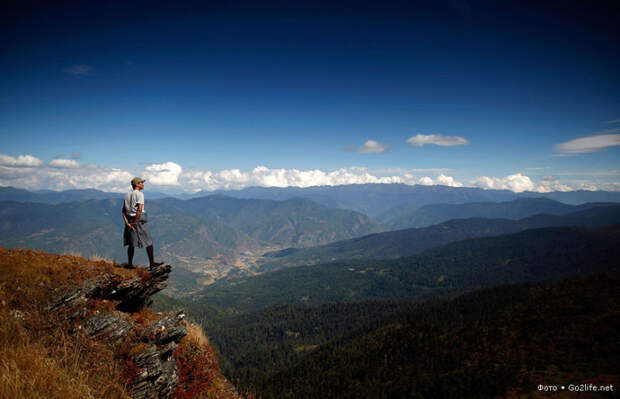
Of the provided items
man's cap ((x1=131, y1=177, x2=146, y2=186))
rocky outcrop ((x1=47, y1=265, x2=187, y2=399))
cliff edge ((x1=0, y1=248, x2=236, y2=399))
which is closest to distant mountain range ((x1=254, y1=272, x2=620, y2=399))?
cliff edge ((x1=0, y1=248, x2=236, y2=399))

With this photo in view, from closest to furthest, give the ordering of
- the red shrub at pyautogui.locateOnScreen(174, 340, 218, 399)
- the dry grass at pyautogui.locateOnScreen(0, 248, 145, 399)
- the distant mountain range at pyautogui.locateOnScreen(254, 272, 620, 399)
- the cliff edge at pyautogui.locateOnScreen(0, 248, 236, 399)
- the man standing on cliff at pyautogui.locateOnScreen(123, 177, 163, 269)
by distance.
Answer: the dry grass at pyautogui.locateOnScreen(0, 248, 145, 399) → the cliff edge at pyautogui.locateOnScreen(0, 248, 236, 399) → the red shrub at pyautogui.locateOnScreen(174, 340, 218, 399) → the man standing on cliff at pyautogui.locateOnScreen(123, 177, 163, 269) → the distant mountain range at pyautogui.locateOnScreen(254, 272, 620, 399)

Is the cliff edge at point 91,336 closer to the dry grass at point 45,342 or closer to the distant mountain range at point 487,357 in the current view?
the dry grass at point 45,342

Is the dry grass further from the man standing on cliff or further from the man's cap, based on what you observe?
the man's cap

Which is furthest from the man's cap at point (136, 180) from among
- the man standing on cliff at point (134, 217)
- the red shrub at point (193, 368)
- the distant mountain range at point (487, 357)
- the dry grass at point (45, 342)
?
the distant mountain range at point (487, 357)

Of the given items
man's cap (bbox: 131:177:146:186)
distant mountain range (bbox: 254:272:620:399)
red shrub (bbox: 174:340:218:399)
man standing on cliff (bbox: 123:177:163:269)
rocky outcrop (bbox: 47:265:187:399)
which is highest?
man's cap (bbox: 131:177:146:186)

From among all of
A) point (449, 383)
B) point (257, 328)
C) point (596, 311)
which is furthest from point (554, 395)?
point (257, 328)

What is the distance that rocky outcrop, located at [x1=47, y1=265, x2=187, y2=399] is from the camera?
9.20 meters

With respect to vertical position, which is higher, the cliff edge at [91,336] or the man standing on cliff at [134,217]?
the man standing on cliff at [134,217]

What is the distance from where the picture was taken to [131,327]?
10477 millimetres

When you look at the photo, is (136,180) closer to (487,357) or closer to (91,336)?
(91,336)

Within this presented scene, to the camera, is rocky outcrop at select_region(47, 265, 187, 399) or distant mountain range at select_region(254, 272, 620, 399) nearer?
rocky outcrop at select_region(47, 265, 187, 399)

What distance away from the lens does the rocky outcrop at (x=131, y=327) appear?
30.2 ft

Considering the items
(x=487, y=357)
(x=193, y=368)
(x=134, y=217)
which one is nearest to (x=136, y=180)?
(x=134, y=217)

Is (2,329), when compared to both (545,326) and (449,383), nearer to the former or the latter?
(449,383)
